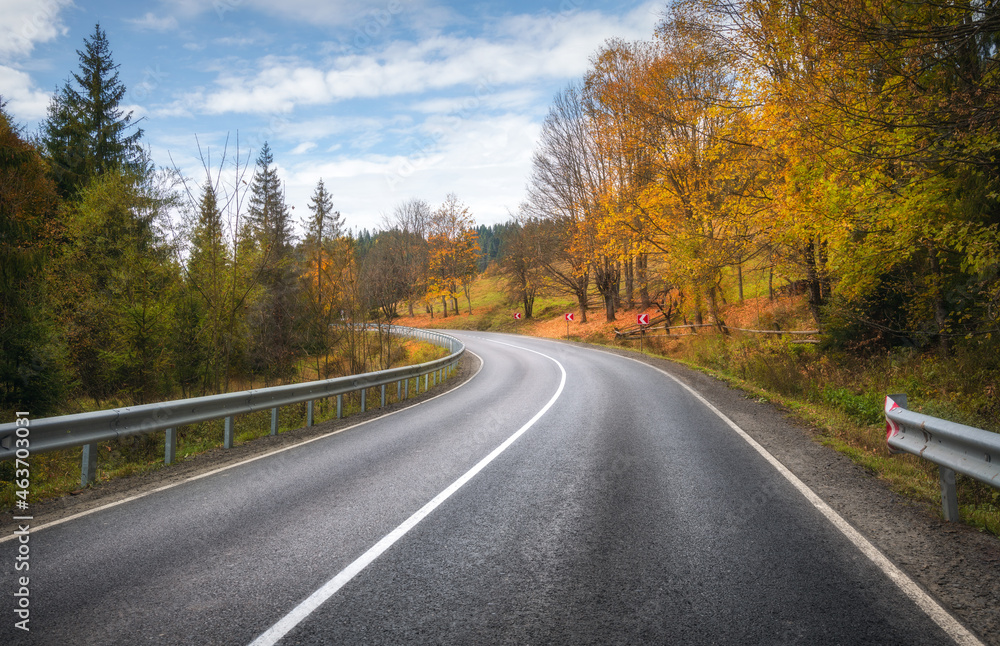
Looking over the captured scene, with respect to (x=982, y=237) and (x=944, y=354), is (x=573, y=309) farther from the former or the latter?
(x=982, y=237)

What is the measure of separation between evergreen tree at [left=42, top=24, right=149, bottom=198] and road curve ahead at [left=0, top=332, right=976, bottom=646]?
2132cm

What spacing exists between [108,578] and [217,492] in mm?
1918

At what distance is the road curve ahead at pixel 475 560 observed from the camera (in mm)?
2631

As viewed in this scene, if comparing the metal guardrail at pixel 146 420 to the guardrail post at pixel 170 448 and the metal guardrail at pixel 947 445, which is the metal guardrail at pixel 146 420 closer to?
the guardrail post at pixel 170 448

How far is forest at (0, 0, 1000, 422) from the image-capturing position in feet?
21.5

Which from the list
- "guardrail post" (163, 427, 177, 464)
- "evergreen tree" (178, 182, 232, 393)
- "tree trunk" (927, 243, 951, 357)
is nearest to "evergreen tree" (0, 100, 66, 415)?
"evergreen tree" (178, 182, 232, 393)

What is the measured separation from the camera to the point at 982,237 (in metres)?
7.04

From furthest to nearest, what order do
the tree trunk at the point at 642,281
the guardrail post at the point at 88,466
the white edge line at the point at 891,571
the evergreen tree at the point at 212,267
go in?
the tree trunk at the point at 642,281 < the evergreen tree at the point at 212,267 < the guardrail post at the point at 88,466 < the white edge line at the point at 891,571

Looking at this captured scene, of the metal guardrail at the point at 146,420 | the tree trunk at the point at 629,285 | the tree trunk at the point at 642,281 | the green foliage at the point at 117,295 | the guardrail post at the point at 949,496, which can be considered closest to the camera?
the guardrail post at the point at 949,496

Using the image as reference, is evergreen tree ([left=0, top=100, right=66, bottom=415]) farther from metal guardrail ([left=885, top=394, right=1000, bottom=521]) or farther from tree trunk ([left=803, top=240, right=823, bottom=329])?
tree trunk ([left=803, top=240, right=823, bottom=329])

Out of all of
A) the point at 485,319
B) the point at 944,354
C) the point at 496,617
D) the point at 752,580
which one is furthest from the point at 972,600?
the point at 485,319

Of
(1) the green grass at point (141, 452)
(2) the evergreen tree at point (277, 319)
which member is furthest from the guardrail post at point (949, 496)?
(2) the evergreen tree at point (277, 319)

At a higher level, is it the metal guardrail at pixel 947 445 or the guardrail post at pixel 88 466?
the metal guardrail at pixel 947 445

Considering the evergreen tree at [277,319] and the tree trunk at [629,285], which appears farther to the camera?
the tree trunk at [629,285]
